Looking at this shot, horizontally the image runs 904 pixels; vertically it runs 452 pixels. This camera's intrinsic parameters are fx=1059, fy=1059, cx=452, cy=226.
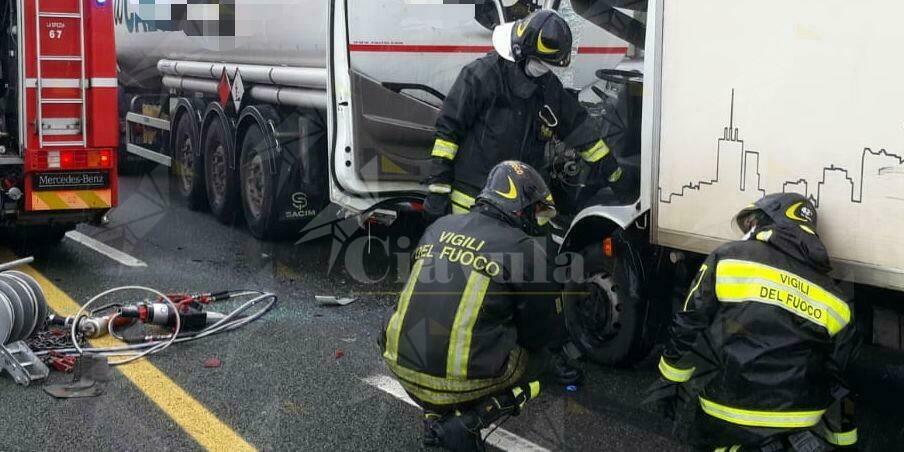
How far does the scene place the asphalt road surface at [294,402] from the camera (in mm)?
4660

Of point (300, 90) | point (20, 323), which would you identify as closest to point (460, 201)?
point (20, 323)

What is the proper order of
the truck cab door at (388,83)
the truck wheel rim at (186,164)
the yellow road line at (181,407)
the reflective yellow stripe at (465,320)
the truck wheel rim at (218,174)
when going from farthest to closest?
the truck wheel rim at (186,164) → the truck wheel rim at (218,174) → the truck cab door at (388,83) → the yellow road line at (181,407) → the reflective yellow stripe at (465,320)

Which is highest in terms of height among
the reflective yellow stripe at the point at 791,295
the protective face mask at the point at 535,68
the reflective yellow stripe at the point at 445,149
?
the protective face mask at the point at 535,68

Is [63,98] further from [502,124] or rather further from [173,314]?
[502,124]

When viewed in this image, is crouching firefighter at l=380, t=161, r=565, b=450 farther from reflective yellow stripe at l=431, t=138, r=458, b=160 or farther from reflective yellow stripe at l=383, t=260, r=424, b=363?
reflective yellow stripe at l=431, t=138, r=458, b=160

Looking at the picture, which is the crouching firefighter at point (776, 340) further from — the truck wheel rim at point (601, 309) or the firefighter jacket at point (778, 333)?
the truck wheel rim at point (601, 309)

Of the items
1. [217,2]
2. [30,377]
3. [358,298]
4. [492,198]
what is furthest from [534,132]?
[217,2]

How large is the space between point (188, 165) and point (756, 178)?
7.70 m

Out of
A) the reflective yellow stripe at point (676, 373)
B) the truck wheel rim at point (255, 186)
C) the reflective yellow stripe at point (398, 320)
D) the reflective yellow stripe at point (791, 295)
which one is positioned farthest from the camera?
the truck wheel rim at point (255, 186)

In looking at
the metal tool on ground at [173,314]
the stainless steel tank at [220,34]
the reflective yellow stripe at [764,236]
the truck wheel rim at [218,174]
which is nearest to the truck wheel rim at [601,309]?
the reflective yellow stripe at [764,236]

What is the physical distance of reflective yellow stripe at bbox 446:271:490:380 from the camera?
3.93 metres

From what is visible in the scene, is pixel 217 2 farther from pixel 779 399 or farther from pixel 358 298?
pixel 779 399

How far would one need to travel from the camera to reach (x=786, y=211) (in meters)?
3.68

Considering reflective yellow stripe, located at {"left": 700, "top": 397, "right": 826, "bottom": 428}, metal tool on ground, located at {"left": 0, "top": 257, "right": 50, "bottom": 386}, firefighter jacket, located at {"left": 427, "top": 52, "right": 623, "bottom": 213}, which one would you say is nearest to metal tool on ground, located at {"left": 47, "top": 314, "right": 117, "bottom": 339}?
metal tool on ground, located at {"left": 0, "top": 257, "right": 50, "bottom": 386}
